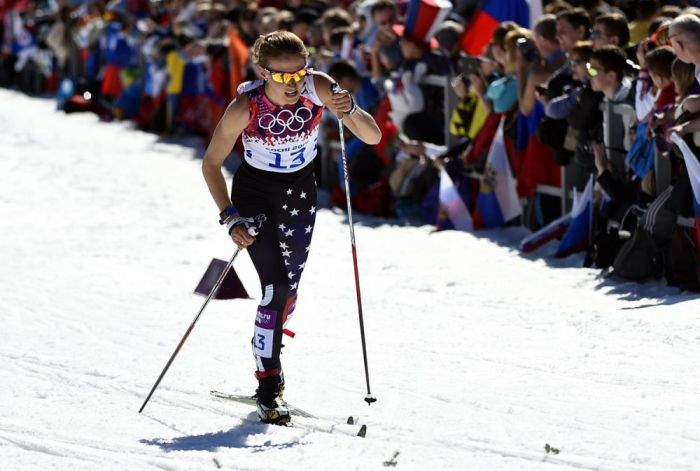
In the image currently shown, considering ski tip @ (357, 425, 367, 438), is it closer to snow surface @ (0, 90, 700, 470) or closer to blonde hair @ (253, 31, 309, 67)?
snow surface @ (0, 90, 700, 470)

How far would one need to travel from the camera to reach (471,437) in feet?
19.9

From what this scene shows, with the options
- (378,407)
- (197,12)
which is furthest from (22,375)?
(197,12)

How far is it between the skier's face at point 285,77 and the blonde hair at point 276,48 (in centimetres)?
2

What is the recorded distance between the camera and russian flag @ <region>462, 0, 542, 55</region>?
1152cm

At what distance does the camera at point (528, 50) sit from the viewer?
10367mm

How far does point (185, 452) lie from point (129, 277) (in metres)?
4.47

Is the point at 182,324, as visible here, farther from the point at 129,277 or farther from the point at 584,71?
the point at 584,71

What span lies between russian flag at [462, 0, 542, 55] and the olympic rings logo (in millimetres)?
5284

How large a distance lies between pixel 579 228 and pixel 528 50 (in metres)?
1.41

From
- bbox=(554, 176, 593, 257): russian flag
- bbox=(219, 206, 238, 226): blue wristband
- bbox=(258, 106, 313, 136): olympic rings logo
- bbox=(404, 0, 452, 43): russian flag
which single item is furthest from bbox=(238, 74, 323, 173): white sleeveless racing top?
bbox=(404, 0, 452, 43): russian flag

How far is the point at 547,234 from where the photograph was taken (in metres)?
10.2

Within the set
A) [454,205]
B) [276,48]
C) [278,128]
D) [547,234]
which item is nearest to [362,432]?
[278,128]

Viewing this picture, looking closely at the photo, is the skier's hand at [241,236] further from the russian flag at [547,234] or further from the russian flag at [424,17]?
the russian flag at [424,17]

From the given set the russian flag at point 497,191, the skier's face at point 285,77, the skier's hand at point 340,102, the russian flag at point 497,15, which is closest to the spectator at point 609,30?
the russian flag at point 497,191
